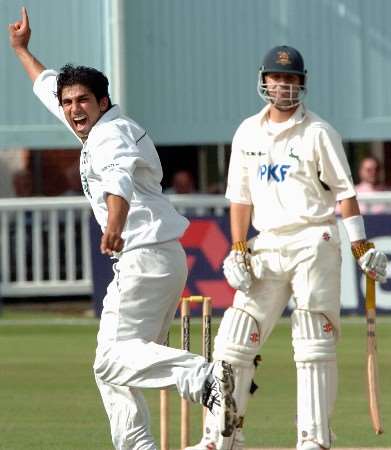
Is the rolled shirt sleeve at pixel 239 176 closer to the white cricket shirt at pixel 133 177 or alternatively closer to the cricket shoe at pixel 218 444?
the white cricket shirt at pixel 133 177

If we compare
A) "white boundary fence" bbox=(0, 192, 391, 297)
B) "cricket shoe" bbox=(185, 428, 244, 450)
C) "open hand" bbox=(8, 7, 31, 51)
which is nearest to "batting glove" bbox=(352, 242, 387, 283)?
"cricket shoe" bbox=(185, 428, 244, 450)

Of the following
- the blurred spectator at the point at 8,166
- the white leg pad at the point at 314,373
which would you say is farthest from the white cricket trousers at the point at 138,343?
the blurred spectator at the point at 8,166

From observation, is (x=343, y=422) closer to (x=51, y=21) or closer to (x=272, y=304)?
(x=272, y=304)

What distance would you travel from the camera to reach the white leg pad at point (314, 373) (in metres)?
6.69

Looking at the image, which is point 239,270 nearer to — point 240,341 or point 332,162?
point 240,341

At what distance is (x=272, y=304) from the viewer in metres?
6.77

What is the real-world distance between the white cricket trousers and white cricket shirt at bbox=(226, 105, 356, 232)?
0.66 m

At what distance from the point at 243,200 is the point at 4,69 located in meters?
7.68

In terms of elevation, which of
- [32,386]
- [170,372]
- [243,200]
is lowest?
[32,386]

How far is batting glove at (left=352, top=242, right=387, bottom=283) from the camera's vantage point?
6777 mm

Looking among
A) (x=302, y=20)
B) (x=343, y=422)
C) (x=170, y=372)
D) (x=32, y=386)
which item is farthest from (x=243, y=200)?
(x=302, y=20)

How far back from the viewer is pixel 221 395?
5949mm

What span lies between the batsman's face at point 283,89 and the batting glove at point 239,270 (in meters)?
0.64

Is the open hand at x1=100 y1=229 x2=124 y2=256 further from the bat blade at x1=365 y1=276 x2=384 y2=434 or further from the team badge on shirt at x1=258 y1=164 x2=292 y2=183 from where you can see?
the bat blade at x1=365 y1=276 x2=384 y2=434
